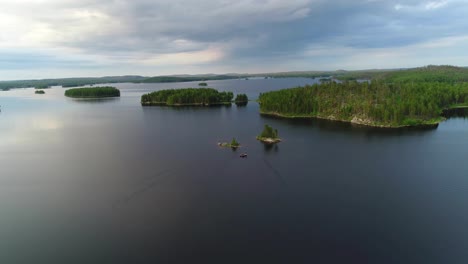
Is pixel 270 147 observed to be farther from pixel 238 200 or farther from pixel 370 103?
pixel 370 103

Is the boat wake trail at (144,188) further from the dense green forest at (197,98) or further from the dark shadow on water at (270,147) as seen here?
the dense green forest at (197,98)

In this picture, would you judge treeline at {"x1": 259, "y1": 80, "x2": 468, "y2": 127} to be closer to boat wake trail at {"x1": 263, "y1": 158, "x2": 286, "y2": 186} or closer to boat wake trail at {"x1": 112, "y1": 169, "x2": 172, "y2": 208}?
boat wake trail at {"x1": 263, "y1": 158, "x2": 286, "y2": 186}

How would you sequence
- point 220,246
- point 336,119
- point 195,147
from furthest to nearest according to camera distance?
point 336,119
point 195,147
point 220,246

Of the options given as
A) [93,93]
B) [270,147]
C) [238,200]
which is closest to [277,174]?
[238,200]

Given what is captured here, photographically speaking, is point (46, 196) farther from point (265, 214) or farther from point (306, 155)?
point (306, 155)

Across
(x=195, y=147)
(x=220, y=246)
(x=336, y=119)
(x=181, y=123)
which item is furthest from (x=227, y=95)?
(x=220, y=246)

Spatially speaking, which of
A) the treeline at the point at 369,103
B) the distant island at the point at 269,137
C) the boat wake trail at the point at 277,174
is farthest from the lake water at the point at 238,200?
the treeline at the point at 369,103

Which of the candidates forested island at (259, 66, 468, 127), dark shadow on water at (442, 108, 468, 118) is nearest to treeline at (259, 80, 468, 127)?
forested island at (259, 66, 468, 127)
